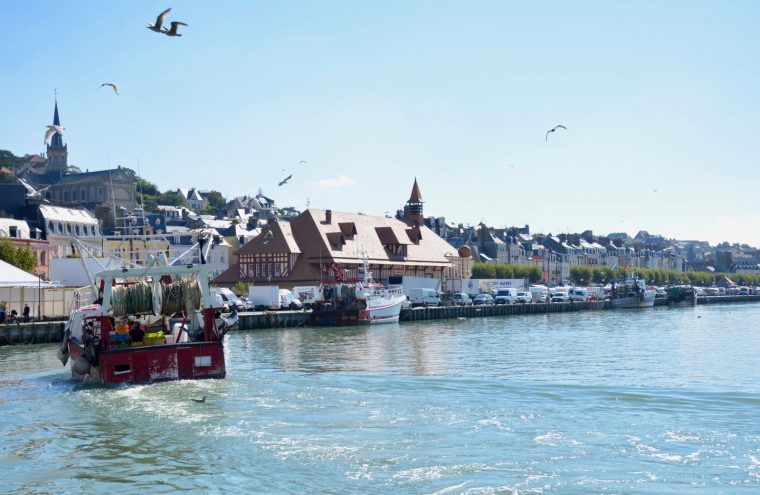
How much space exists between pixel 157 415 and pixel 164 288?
6610 millimetres

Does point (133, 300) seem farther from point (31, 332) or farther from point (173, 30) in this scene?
point (31, 332)

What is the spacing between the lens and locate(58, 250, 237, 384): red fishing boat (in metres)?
29.6

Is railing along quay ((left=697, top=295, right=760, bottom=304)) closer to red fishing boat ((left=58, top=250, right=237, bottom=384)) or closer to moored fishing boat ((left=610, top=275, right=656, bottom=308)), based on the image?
moored fishing boat ((left=610, top=275, right=656, bottom=308))

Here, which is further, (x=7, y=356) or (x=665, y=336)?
(x=665, y=336)

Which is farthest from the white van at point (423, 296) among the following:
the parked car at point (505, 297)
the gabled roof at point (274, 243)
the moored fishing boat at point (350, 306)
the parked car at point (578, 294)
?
the parked car at point (578, 294)

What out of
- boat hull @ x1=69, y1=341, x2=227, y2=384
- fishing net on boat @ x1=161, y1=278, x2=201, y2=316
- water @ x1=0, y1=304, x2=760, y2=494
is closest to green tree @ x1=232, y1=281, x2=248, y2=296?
water @ x1=0, y1=304, x2=760, y2=494

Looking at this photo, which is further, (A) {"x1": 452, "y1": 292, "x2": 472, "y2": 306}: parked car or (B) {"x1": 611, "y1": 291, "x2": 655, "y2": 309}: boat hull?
(B) {"x1": 611, "y1": 291, "x2": 655, "y2": 309}: boat hull

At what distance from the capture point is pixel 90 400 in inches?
1083

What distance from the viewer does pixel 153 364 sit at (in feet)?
97.0

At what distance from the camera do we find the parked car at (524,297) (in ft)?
361

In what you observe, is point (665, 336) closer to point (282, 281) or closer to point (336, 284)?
point (336, 284)

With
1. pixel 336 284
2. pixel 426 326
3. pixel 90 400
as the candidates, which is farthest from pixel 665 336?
pixel 90 400

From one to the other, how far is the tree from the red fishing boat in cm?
4544

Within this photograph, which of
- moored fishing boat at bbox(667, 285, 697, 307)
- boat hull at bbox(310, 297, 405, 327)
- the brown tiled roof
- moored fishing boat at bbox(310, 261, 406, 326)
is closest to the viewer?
boat hull at bbox(310, 297, 405, 327)
